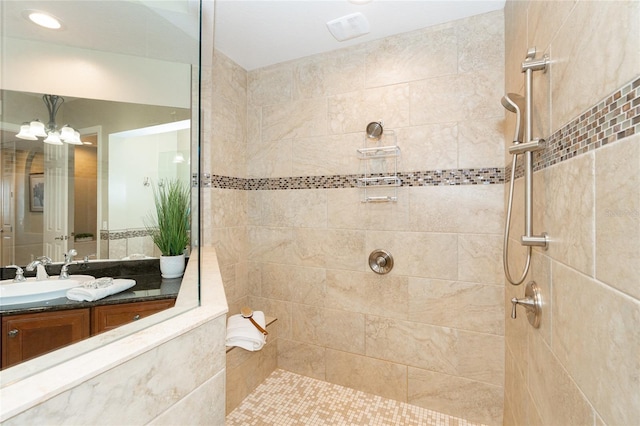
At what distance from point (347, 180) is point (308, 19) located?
1080 mm

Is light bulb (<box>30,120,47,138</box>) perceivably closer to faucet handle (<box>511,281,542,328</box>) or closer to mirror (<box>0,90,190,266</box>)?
mirror (<box>0,90,190,266</box>)

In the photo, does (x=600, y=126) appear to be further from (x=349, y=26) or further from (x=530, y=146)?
(x=349, y=26)

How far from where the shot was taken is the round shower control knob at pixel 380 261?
1.98m

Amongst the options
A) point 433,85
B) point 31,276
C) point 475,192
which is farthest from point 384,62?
point 31,276

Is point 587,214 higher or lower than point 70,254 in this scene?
higher

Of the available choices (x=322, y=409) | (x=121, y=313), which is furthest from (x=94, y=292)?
(x=322, y=409)

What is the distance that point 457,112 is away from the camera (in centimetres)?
181

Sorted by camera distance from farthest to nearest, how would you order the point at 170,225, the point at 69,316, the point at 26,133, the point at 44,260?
the point at 170,225 < the point at 44,260 < the point at 26,133 < the point at 69,316

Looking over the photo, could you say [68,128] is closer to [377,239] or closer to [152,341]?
[152,341]

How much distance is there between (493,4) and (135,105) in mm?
2153

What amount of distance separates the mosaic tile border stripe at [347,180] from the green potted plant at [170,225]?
66 centimetres

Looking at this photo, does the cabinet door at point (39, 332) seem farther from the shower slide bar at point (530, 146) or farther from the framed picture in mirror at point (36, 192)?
the shower slide bar at point (530, 146)

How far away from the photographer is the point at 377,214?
2031 millimetres

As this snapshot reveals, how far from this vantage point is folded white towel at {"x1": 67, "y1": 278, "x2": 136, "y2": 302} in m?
1.11
